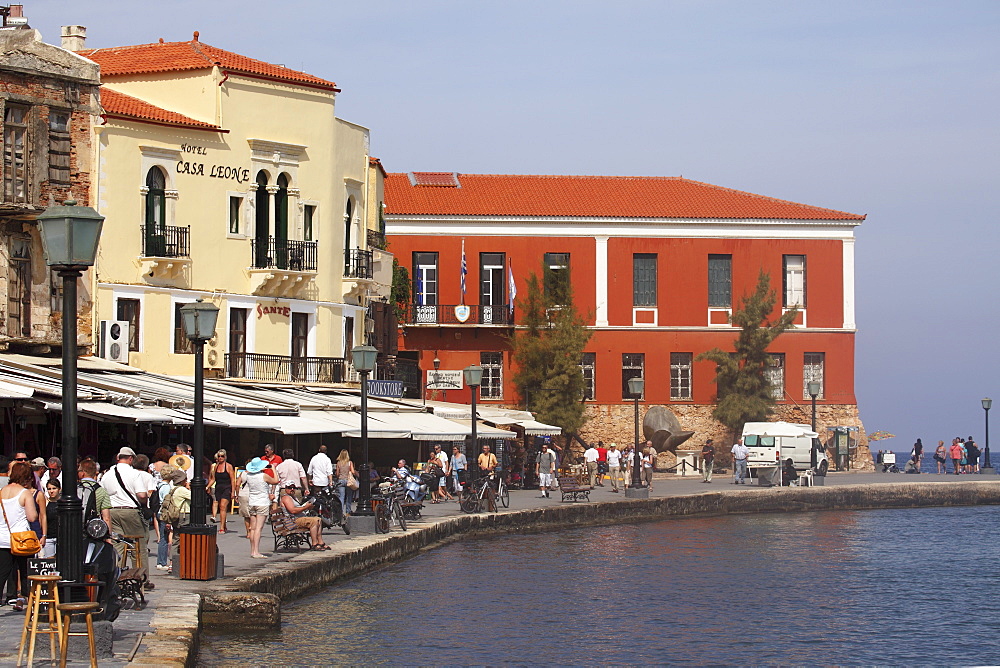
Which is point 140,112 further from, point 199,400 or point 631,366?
point 631,366

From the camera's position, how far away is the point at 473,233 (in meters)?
53.8

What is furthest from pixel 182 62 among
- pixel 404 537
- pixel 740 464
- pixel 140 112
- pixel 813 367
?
pixel 813 367

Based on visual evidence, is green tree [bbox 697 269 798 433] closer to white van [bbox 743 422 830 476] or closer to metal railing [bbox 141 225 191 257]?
white van [bbox 743 422 830 476]

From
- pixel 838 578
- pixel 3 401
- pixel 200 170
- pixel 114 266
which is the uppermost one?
pixel 200 170

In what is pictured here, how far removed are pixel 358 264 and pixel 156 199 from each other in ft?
23.9

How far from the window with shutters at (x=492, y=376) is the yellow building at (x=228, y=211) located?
12829 mm

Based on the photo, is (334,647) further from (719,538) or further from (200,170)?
(200,170)

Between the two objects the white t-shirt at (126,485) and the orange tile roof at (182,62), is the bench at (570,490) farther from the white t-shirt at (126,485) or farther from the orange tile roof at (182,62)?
the white t-shirt at (126,485)

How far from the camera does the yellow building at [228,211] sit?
112ft

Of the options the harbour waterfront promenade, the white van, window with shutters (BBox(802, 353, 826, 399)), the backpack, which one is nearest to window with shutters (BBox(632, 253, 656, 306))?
window with shutters (BBox(802, 353, 826, 399))

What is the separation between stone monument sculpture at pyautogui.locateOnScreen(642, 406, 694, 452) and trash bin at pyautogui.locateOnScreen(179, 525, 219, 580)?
3507 cm

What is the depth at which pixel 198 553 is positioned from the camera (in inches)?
712

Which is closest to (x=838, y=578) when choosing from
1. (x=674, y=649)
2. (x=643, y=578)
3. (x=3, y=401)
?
(x=643, y=578)

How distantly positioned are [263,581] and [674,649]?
5245 millimetres
